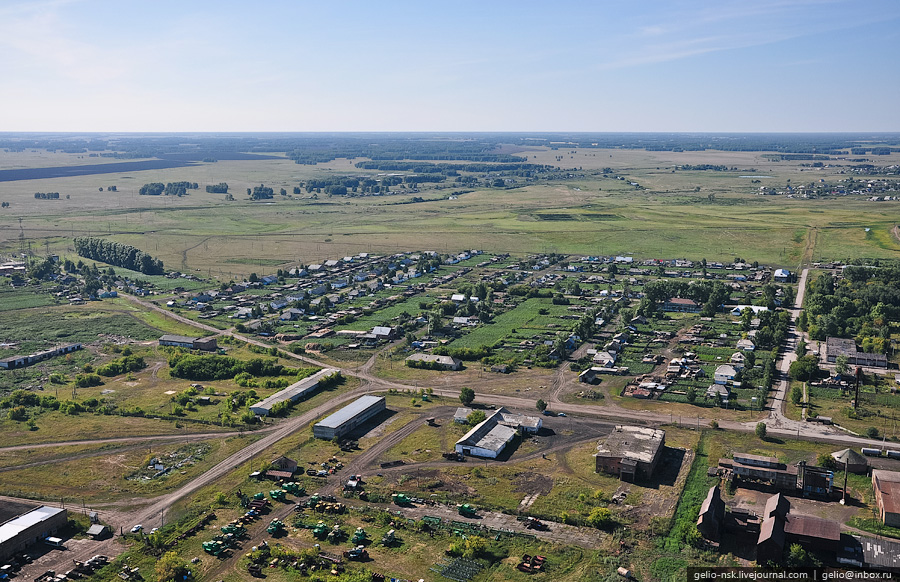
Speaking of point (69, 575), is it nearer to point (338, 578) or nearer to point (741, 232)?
point (338, 578)

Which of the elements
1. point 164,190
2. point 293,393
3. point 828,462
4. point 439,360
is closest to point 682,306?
point 439,360

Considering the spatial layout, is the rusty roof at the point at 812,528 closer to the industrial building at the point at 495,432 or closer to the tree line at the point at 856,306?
the industrial building at the point at 495,432

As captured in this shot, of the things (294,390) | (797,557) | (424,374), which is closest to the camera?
(797,557)

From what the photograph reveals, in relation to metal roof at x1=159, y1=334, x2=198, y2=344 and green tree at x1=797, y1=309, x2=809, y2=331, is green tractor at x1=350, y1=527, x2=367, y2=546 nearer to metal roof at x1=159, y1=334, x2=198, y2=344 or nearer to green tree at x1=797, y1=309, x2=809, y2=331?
metal roof at x1=159, y1=334, x2=198, y2=344

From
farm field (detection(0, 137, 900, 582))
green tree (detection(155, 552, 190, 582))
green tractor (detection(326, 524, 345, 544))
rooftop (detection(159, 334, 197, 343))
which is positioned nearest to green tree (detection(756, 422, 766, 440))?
farm field (detection(0, 137, 900, 582))

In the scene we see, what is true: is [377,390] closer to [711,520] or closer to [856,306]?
[711,520]

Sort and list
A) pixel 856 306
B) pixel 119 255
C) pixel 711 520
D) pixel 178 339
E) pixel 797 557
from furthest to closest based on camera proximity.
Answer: pixel 119 255 < pixel 856 306 < pixel 178 339 < pixel 711 520 < pixel 797 557
